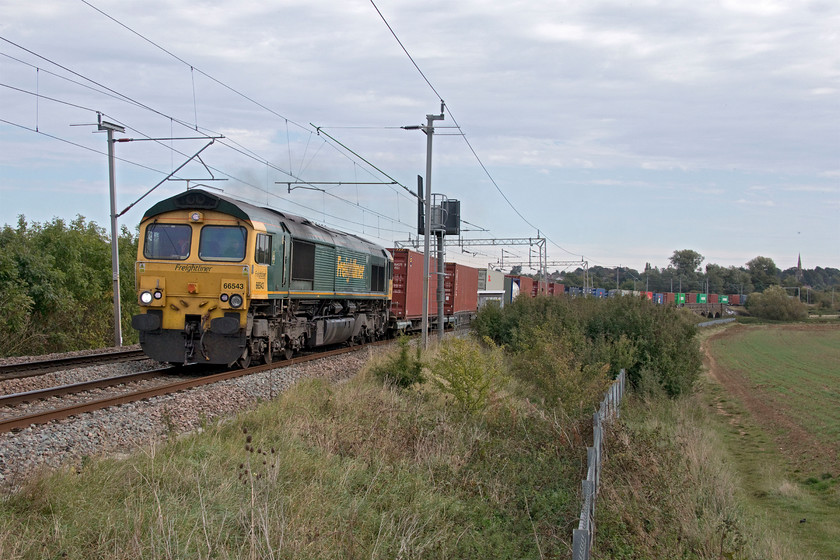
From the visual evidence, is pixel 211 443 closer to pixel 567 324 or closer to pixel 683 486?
pixel 683 486

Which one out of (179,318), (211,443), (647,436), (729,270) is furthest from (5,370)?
(729,270)

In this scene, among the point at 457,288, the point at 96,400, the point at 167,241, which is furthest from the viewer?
the point at 457,288

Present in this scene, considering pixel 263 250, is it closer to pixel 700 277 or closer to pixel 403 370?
pixel 403 370

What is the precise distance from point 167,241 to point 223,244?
119 centimetres

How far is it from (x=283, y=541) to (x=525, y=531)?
2609mm

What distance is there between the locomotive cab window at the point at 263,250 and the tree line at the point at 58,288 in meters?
12.3

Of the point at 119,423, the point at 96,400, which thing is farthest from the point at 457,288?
the point at 119,423

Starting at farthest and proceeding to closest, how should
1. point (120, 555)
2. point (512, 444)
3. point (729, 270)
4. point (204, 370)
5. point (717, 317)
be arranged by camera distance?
point (729, 270)
point (717, 317)
point (204, 370)
point (512, 444)
point (120, 555)

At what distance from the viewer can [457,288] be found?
32.7 metres

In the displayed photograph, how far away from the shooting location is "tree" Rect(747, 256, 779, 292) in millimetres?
136000

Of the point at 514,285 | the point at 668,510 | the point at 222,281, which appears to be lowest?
the point at 668,510

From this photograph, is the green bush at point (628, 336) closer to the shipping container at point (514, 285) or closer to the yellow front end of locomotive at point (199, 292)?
the yellow front end of locomotive at point (199, 292)

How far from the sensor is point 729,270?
452ft

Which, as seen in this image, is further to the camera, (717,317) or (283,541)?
(717,317)
